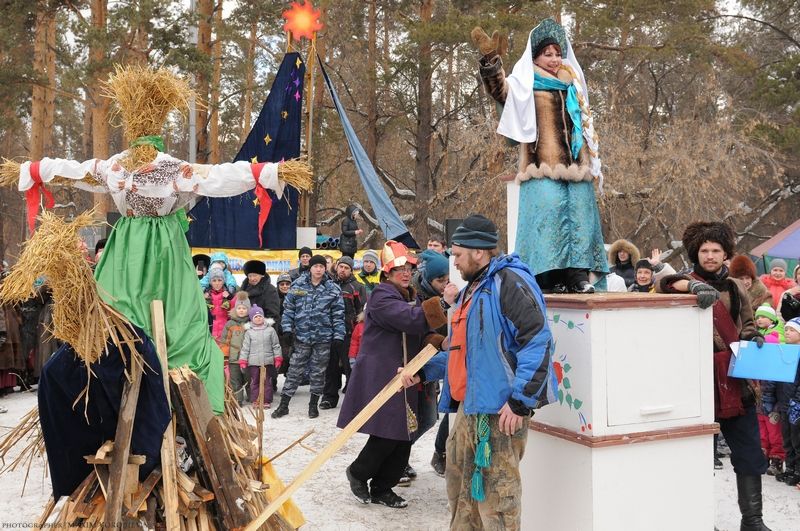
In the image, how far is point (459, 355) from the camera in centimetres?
348

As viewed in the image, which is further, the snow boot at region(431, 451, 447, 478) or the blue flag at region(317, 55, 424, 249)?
the blue flag at region(317, 55, 424, 249)

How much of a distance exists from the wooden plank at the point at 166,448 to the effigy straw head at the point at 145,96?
41.8 inches

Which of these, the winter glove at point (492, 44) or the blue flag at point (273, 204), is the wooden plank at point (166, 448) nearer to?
the winter glove at point (492, 44)

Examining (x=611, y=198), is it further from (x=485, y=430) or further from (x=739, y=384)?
(x=485, y=430)

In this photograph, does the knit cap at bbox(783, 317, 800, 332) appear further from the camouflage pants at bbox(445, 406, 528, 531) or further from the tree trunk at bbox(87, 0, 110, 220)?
the tree trunk at bbox(87, 0, 110, 220)

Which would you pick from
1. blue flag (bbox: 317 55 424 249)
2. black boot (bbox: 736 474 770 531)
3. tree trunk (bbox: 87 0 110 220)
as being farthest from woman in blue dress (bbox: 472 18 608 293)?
tree trunk (bbox: 87 0 110 220)

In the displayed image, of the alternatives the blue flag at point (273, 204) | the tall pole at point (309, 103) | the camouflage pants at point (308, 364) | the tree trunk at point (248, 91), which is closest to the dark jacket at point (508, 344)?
the camouflage pants at point (308, 364)

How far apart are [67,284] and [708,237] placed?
124 inches

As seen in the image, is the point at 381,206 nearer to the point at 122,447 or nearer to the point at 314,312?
the point at 314,312

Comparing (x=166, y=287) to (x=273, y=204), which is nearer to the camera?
(x=166, y=287)

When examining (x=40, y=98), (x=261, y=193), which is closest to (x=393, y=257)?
(x=261, y=193)

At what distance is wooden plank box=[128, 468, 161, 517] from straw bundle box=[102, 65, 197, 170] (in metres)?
1.73

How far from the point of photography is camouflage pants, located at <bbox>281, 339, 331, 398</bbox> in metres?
7.54

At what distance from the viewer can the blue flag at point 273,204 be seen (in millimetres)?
12742
